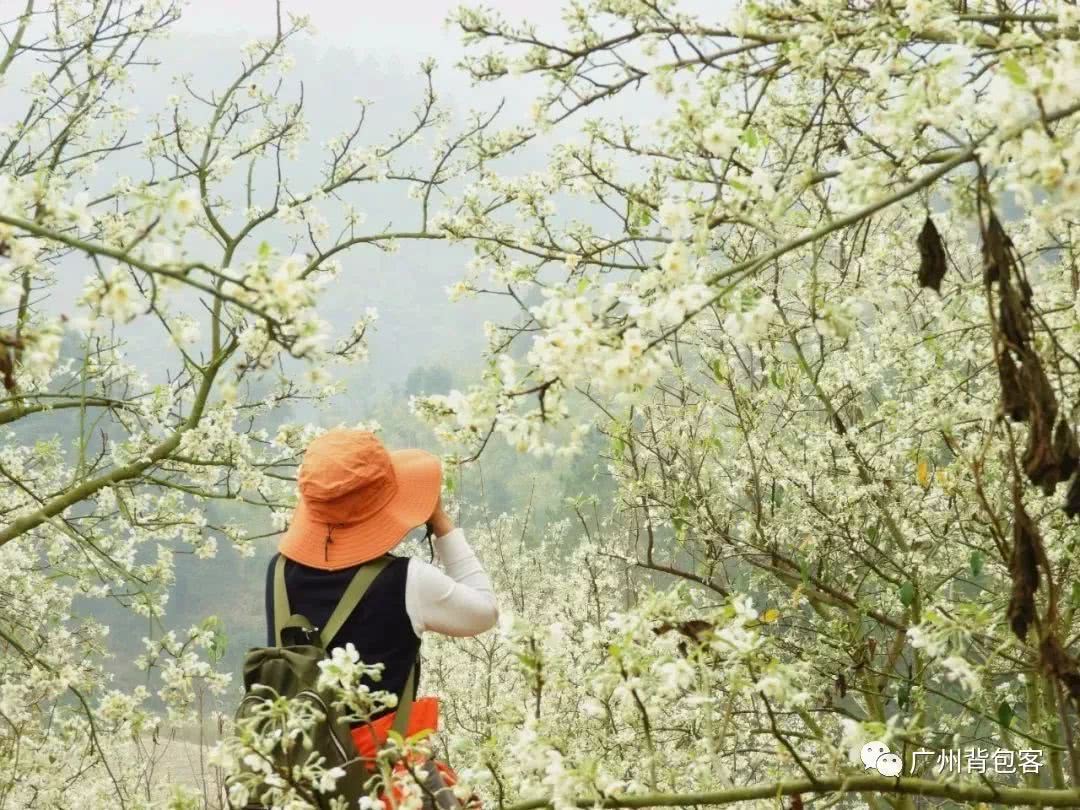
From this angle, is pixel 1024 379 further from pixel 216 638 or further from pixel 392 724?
pixel 216 638

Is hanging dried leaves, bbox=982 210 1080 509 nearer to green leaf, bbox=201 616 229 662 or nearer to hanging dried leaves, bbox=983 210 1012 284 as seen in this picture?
hanging dried leaves, bbox=983 210 1012 284

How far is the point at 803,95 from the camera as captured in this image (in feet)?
13.2

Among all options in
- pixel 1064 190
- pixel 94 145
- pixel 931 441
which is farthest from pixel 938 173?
pixel 94 145

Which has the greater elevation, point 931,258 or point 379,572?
point 931,258

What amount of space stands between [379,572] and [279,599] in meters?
0.25

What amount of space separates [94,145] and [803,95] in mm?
3898

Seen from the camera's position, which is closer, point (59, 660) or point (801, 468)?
point (801, 468)

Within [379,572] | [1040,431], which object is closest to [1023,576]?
[1040,431]

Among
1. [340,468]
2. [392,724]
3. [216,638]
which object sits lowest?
[392,724]

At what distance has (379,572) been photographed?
2422mm

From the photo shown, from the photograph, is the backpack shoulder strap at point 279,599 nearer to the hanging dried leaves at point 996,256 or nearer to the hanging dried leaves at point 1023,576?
the hanging dried leaves at point 1023,576

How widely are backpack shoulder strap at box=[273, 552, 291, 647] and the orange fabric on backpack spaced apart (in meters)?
0.28

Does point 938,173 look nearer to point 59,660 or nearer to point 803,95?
point 803,95

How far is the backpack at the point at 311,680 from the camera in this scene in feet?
6.80
